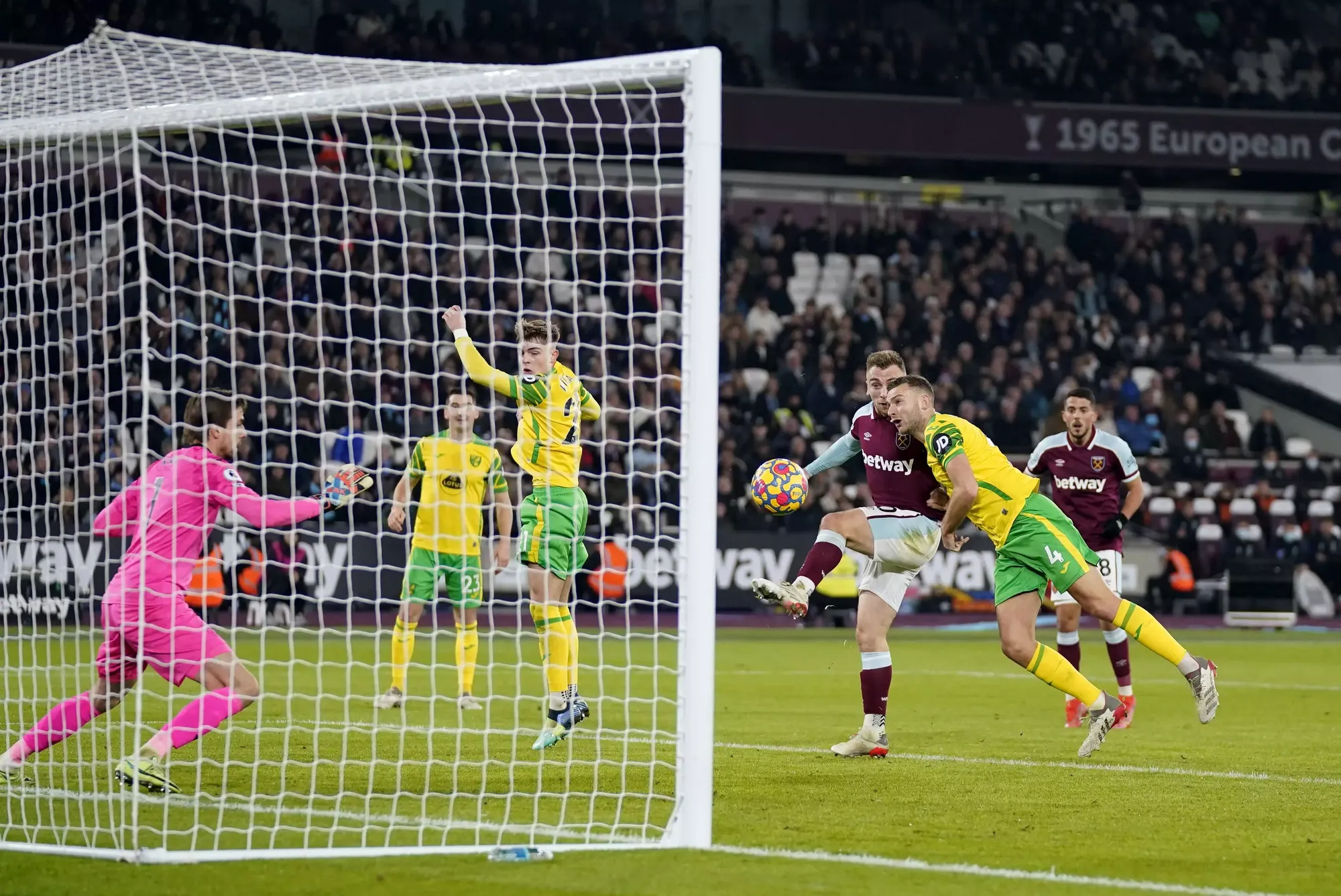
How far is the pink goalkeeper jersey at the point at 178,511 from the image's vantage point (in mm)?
7086

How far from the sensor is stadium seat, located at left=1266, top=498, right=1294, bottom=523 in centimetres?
2644

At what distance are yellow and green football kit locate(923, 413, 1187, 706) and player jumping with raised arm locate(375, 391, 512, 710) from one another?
321cm

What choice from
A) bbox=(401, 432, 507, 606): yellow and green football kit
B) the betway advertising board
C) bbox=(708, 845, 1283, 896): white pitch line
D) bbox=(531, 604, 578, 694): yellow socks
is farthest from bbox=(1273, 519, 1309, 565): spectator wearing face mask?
bbox=(708, 845, 1283, 896): white pitch line

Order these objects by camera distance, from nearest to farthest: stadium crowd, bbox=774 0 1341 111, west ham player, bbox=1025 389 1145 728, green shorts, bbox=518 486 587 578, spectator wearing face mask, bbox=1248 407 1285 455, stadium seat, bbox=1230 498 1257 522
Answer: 1. green shorts, bbox=518 486 587 578
2. west ham player, bbox=1025 389 1145 728
3. stadium seat, bbox=1230 498 1257 522
4. spectator wearing face mask, bbox=1248 407 1285 455
5. stadium crowd, bbox=774 0 1341 111

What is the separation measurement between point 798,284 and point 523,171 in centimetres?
619

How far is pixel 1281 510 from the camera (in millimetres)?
26484

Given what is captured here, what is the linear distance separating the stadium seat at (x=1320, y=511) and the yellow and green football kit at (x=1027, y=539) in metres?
18.3

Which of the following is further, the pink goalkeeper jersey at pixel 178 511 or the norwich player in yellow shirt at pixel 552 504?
the norwich player in yellow shirt at pixel 552 504

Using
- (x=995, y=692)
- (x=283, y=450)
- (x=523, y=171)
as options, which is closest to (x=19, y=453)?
(x=995, y=692)

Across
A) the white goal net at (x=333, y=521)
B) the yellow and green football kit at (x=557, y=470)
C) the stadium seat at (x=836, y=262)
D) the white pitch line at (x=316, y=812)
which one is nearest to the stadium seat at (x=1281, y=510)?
the stadium seat at (x=836, y=262)

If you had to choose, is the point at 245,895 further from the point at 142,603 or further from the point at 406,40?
the point at 406,40

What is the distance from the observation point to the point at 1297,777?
8906 millimetres

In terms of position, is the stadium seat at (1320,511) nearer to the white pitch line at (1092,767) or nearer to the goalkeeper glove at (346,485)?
the white pitch line at (1092,767)

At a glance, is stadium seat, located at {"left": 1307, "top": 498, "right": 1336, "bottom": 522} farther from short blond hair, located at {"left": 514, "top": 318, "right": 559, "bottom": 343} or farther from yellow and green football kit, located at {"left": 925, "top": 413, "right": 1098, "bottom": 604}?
short blond hair, located at {"left": 514, "top": 318, "right": 559, "bottom": 343}
